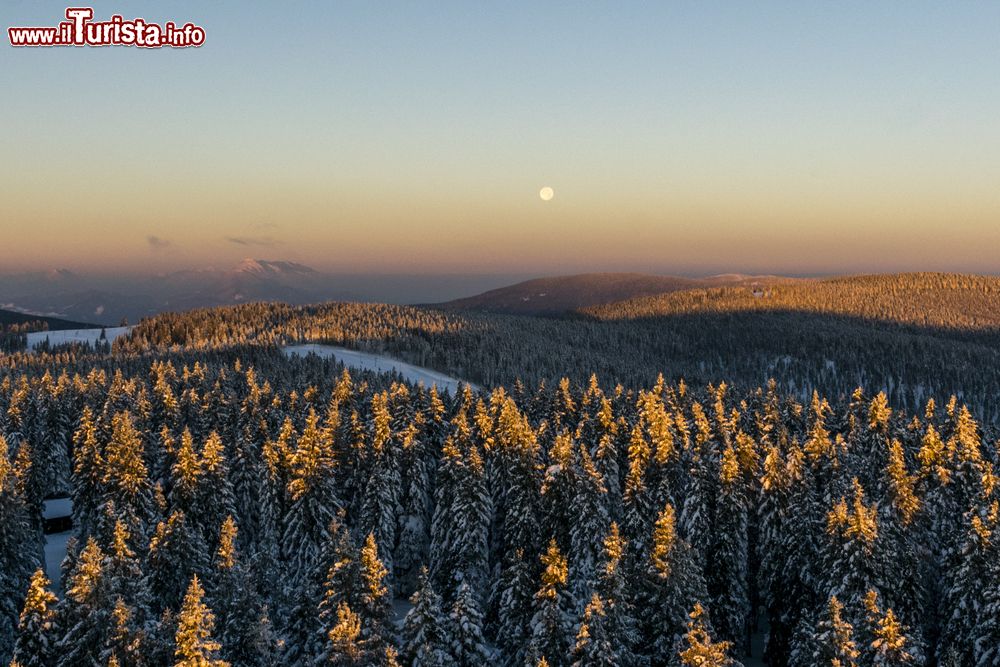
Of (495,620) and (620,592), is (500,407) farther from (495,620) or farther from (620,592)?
(620,592)

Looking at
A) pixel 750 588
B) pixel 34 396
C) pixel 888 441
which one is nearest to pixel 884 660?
pixel 750 588

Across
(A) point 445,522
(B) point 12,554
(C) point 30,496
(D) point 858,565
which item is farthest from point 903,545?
(C) point 30,496

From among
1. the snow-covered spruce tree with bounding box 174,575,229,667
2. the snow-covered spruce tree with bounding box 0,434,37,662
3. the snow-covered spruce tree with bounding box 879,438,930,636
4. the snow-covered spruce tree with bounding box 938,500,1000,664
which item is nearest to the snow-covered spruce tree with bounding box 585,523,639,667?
the snow-covered spruce tree with bounding box 879,438,930,636

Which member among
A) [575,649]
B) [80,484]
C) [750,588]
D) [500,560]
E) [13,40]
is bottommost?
[750,588]

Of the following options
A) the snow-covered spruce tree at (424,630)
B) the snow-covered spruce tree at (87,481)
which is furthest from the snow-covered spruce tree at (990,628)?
the snow-covered spruce tree at (87,481)

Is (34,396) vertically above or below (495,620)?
above

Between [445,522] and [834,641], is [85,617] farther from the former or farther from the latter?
[834,641]

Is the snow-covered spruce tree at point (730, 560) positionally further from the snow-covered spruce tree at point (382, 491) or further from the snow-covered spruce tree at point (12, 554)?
the snow-covered spruce tree at point (12, 554)
